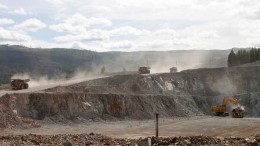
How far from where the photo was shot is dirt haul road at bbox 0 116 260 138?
3322cm

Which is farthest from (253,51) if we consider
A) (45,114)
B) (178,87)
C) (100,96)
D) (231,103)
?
(45,114)

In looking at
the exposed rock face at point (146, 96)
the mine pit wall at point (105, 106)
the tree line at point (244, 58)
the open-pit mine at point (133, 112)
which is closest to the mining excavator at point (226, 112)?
the open-pit mine at point (133, 112)

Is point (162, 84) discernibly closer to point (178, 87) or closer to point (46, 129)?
point (178, 87)

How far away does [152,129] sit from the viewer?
1430 inches

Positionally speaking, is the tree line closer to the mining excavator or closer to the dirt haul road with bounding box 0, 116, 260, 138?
the mining excavator

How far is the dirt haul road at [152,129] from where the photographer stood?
33219 mm

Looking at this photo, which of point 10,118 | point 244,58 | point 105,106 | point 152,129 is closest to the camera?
point 10,118

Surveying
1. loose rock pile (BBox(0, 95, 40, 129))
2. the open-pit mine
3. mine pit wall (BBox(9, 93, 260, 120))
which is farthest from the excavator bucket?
loose rock pile (BBox(0, 95, 40, 129))

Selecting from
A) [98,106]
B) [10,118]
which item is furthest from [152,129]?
[10,118]

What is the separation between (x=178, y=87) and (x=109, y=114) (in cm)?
1989

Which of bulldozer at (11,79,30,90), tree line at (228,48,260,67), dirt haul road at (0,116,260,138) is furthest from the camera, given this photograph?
tree line at (228,48,260,67)

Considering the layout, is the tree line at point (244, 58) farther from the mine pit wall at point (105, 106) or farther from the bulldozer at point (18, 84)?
the bulldozer at point (18, 84)

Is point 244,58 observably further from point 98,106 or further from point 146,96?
point 98,106

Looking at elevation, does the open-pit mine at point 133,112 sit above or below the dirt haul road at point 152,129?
above
